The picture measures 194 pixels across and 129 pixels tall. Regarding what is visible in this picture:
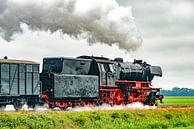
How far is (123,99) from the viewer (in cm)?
4275

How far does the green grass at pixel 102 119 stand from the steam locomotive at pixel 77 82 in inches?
140

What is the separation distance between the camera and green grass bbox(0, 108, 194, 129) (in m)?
27.8

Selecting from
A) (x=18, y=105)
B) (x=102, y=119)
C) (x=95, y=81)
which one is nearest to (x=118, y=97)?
(x=95, y=81)

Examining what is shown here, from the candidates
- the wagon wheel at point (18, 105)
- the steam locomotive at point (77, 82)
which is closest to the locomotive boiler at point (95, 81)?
the steam locomotive at point (77, 82)

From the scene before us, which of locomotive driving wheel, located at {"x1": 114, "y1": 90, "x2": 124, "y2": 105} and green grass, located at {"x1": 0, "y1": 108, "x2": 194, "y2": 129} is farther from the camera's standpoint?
locomotive driving wheel, located at {"x1": 114, "y1": 90, "x2": 124, "y2": 105}

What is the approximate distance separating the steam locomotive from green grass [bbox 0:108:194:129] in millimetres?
3557

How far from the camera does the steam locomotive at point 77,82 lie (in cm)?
3253

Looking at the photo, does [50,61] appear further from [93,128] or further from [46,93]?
[93,128]

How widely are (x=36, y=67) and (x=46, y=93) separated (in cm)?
223

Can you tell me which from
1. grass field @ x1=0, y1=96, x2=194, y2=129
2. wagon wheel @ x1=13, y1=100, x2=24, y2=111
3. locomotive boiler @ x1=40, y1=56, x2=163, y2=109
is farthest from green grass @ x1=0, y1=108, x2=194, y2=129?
locomotive boiler @ x1=40, y1=56, x2=163, y2=109

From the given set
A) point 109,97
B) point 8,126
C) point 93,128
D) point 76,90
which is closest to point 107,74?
point 109,97

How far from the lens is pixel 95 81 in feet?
129

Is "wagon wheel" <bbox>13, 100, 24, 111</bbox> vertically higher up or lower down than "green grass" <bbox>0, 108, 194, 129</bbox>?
higher up

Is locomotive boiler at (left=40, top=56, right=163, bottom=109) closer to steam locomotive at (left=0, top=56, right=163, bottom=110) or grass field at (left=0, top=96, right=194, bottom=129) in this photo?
steam locomotive at (left=0, top=56, right=163, bottom=110)
